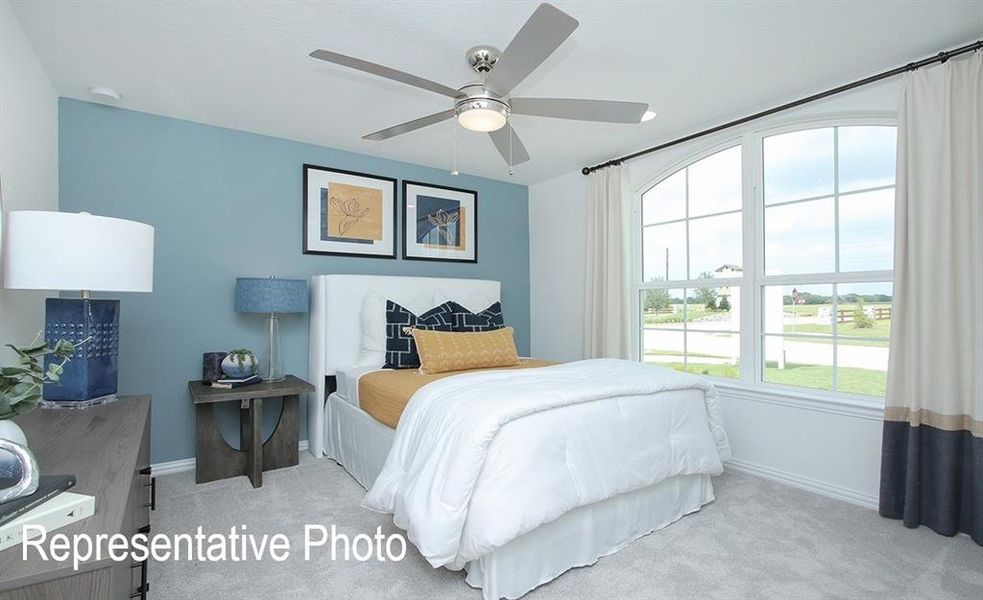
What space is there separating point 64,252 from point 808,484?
3.88 metres

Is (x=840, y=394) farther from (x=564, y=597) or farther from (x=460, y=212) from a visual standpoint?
(x=460, y=212)

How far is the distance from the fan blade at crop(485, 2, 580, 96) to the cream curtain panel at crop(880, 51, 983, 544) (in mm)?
2058

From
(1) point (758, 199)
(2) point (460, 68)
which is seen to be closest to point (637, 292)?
(1) point (758, 199)

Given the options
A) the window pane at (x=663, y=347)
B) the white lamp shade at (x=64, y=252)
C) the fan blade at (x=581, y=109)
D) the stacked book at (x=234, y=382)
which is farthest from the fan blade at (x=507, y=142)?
the stacked book at (x=234, y=382)

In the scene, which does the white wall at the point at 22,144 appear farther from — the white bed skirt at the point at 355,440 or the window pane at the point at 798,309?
the window pane at the point at 798,309

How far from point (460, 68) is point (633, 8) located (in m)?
0.94

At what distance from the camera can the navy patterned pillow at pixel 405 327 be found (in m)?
3.49

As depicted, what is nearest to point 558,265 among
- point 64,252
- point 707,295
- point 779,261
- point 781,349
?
point 707,295

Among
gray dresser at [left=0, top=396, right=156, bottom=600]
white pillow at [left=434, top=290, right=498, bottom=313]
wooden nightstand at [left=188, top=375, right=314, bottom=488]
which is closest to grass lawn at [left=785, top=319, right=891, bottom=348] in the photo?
white pillow at [left=434, top=290, right=498, bottom=313]

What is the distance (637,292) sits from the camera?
4066 millimetres

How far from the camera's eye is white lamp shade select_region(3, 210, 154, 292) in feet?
5.11

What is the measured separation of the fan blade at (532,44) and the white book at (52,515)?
1.72 meters

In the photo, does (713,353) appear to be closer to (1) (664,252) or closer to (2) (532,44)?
(1) (664,252)

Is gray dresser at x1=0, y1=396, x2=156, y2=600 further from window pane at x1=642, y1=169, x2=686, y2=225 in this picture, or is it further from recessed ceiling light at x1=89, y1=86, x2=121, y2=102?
window pane at x1=642, y1=169, x2=686, y2=225
